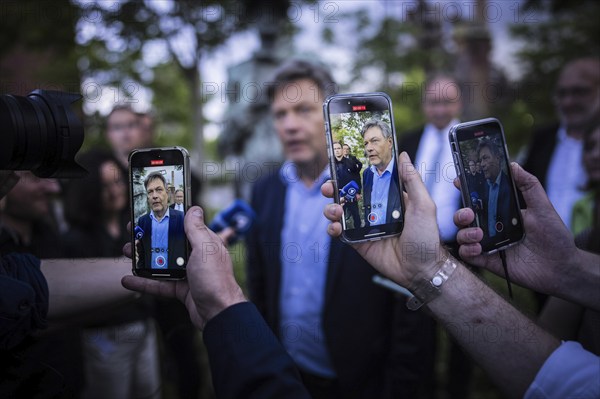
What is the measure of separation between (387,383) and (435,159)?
1.93 meters

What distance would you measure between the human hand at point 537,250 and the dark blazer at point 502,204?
47mm

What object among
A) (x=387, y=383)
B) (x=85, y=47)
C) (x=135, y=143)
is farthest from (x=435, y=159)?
(x=85, y=47)

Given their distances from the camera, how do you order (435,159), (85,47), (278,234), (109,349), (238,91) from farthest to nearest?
(238,91) → (85,47) → (435,159) → (109,349) → (278,234)

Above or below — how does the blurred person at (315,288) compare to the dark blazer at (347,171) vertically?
below

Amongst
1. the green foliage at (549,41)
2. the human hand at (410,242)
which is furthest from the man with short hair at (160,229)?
the green foliage at (549,41)

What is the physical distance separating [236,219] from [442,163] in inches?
72.8

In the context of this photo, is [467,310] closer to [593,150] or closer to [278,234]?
[278,234]

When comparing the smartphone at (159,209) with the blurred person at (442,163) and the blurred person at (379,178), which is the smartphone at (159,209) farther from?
the blurred person at (442,163)

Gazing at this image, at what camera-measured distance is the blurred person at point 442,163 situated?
319cm

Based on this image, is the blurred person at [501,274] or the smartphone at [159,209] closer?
the blurred person at [501,274]

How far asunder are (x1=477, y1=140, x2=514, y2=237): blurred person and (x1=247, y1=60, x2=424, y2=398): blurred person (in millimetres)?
848

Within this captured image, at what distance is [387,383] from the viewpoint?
217 cm

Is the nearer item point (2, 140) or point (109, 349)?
point (2, 140)

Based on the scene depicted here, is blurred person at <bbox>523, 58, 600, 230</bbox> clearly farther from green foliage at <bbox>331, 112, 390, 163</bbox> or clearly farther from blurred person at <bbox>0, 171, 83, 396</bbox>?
blurred person at <bbox>0, 171, 83, 396</bbox>
